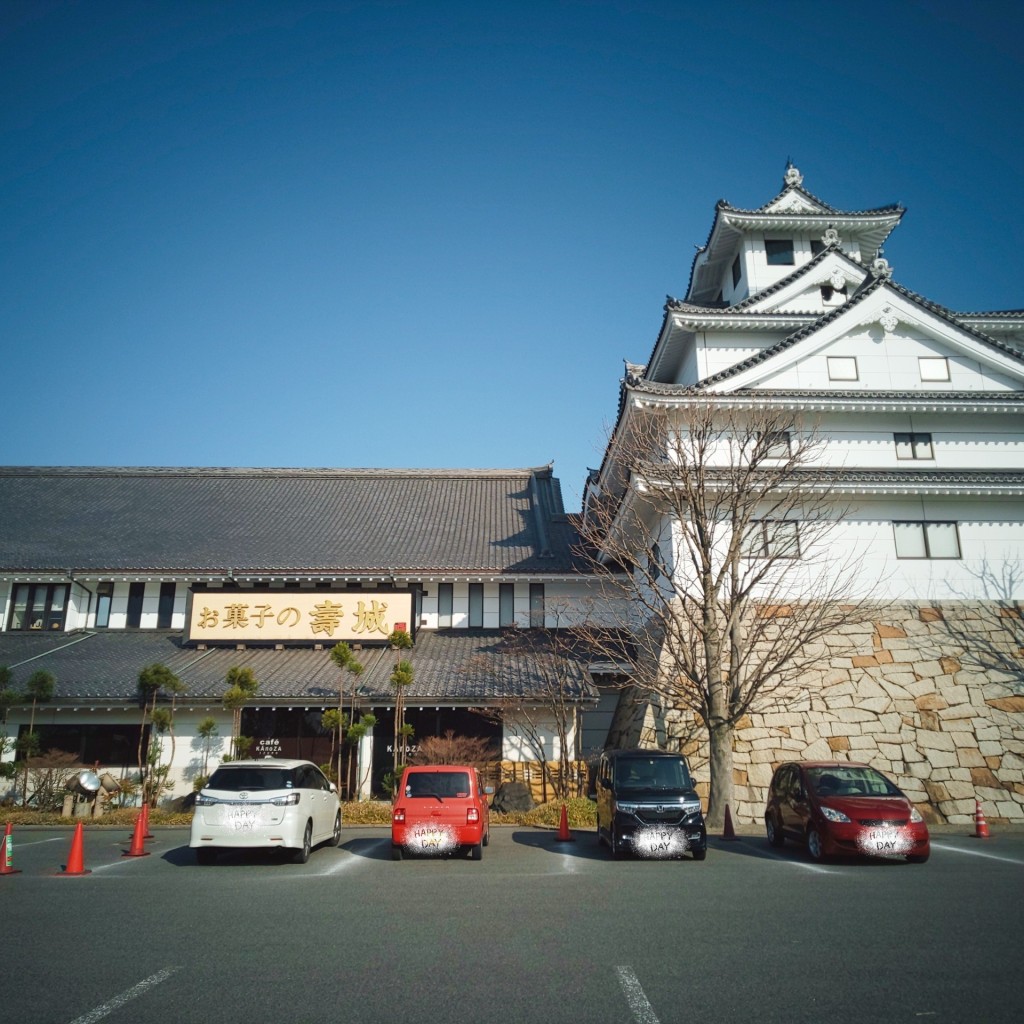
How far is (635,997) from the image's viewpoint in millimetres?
5402

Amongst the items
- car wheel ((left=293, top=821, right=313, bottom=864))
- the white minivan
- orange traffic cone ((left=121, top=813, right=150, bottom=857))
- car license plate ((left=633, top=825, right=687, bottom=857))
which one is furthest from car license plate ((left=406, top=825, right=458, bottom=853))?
orange traffic cone ((left=121, top=813, right=150, bottom=857))

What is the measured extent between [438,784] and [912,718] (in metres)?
12.1

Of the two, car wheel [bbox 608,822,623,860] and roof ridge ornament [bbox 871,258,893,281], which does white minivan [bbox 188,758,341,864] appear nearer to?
car wheel [bbox 608,822,623,860]

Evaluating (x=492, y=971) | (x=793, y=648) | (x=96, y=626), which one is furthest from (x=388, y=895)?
(x=96, y=626)

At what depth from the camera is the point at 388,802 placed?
63.4 ft

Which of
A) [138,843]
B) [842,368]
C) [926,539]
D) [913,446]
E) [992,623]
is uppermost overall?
[842,368]

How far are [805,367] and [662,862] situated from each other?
1452cm

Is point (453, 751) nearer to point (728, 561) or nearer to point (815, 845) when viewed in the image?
point (728, 561)

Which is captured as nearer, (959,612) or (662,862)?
(662,862)

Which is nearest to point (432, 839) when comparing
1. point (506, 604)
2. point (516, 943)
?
point (516, 943)

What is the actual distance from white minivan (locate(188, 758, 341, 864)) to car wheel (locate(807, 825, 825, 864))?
7.82 meters

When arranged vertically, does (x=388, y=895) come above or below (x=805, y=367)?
below

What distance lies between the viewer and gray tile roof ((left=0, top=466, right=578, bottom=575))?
25.0 meters

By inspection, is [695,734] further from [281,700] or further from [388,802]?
[281,700]
